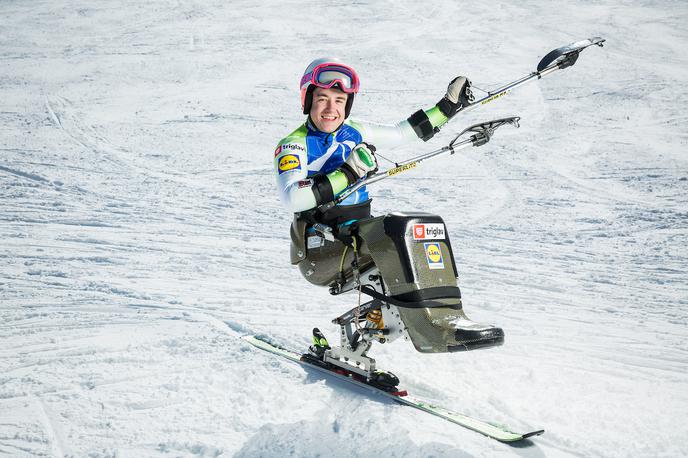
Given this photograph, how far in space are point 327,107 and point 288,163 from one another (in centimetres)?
53

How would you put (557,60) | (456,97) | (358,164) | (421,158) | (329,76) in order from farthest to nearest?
(456,97) < (557,60) < (329,76) < (421,158) < (358,164)

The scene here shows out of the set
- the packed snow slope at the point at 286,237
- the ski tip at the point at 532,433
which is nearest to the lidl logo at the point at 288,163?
the packed snow slope at the point at 286,237

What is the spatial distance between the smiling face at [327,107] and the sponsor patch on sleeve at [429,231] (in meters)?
1.12

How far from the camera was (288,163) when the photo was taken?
14.0 ft

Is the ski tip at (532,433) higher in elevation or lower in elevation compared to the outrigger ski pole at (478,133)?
lower

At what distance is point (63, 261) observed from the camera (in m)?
7.05

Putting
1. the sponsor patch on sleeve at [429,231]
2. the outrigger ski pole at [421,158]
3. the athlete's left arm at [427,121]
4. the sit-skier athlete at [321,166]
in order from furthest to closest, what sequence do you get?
the athlete's left arm at [427,121], the sit-skier athlete at [321,166], the outrigger ski pole at [421,158], the sponsor patch on sleeve at [429,231]

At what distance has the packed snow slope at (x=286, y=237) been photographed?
3992mm

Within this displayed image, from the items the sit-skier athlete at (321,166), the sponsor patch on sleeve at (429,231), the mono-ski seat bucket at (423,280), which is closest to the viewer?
the mono-ski seat bucket at (423,280)

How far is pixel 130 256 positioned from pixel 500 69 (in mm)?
13052

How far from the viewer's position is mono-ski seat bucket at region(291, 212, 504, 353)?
3.58 meters

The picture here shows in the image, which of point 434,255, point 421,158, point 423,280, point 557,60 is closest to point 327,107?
point 421,158

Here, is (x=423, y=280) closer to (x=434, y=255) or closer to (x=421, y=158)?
(x=434, y=255)

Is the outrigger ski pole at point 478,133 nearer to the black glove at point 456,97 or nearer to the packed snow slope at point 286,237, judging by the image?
the black glove at point 456,97
